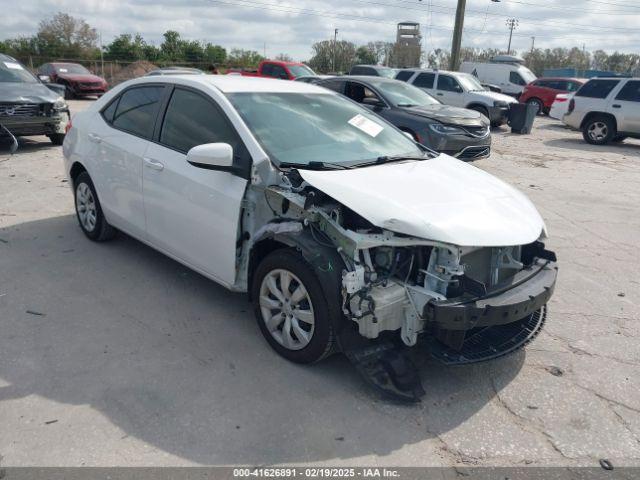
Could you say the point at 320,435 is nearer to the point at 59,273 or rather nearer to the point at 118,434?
the point at 118,434

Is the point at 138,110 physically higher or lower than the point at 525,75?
lower

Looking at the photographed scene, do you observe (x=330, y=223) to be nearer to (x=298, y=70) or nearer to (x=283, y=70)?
(x=283, y=70)

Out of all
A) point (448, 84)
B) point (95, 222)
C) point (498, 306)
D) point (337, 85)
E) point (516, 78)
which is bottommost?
point (95, 222)

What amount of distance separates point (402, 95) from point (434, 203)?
7.62 m

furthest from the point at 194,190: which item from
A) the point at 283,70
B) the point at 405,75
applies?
Answer: the point at 283,70

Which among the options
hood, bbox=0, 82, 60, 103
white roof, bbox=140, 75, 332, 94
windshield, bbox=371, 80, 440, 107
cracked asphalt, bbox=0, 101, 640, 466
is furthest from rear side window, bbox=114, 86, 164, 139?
hood, bbox=0, 82, 60, 103

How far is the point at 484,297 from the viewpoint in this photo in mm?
3064

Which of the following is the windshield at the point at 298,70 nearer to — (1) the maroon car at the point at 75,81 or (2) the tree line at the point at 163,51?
(1) the maroon car at the point at 75,81

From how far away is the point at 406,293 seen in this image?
303cm

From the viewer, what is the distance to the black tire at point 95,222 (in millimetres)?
5242

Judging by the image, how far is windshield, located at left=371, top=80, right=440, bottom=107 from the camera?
10070mm

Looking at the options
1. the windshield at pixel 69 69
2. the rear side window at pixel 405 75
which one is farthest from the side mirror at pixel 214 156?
the windshield at pixel 69 69

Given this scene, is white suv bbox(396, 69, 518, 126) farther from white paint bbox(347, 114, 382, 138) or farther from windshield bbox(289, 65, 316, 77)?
white paint bbox(347, 114, 382, 138)

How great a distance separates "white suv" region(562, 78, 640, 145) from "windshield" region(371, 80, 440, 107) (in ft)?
21.9
